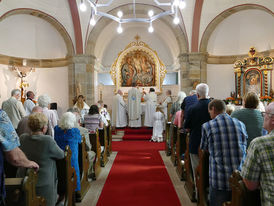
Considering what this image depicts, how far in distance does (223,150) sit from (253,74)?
981cm

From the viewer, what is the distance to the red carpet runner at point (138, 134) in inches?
397

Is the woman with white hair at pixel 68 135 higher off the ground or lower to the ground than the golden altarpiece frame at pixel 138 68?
lower

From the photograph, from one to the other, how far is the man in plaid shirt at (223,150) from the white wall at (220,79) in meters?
9.94

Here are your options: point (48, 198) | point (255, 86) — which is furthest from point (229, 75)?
point (48, 198)

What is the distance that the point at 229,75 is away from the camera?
12188mm

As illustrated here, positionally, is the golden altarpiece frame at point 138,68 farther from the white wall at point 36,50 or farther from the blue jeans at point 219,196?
the blue jeans at point 219,196

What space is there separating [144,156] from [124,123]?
14.1ft

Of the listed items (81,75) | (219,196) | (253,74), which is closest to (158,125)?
(81,75)

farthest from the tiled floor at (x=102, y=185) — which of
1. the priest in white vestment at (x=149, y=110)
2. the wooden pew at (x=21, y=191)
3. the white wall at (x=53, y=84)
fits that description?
the white wall at (x=53, y=84)

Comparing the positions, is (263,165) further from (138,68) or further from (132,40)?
(132,40)

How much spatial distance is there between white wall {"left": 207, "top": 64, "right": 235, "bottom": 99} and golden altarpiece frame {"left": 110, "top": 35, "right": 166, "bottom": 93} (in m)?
2.80

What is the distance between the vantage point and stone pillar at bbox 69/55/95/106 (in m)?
11.9

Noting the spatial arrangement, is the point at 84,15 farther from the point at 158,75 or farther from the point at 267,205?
the point at 267,205

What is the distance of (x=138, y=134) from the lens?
422 inches
